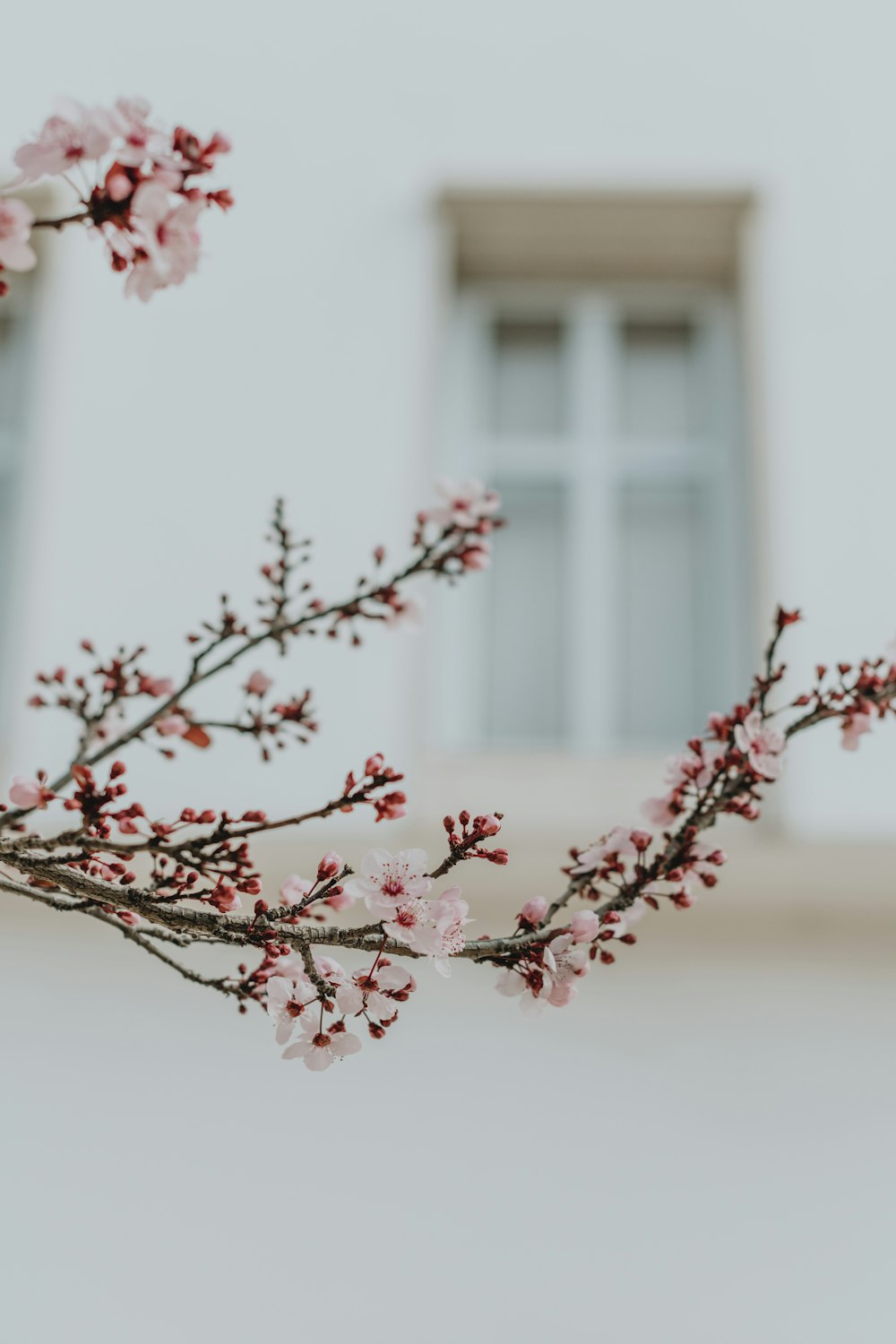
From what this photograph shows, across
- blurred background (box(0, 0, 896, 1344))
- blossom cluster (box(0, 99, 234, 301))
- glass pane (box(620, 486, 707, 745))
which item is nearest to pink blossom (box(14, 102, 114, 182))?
blossom cluster (box(0, 99, 234, 301))

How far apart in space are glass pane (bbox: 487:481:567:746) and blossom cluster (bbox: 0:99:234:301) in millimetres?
1946

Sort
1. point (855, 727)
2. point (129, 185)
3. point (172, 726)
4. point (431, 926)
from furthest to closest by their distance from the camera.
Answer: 1. point (172, 726)
2. point (855, 727)
3. point (431, 926)
4. point (129, 185)

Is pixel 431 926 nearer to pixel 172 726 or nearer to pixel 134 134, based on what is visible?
pixel 172 726

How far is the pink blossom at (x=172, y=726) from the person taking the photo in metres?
1.06

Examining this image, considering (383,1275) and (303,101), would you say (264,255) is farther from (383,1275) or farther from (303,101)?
(383,1275)

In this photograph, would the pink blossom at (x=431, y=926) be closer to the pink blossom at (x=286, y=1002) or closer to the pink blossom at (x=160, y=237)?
the pink blossom at (x=286, y=1002)

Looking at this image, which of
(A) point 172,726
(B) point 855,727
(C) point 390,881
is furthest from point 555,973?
(A) point 172,726

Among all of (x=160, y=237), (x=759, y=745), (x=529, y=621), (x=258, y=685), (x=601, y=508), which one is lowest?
(x=759, y=745)

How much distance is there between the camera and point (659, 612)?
8.92 ft

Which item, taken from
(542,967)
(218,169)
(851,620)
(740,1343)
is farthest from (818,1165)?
(218,169)

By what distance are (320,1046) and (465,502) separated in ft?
1.80

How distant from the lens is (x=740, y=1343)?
6.48 ft

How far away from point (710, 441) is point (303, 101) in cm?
129

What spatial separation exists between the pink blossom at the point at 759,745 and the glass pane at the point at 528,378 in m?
2.01
